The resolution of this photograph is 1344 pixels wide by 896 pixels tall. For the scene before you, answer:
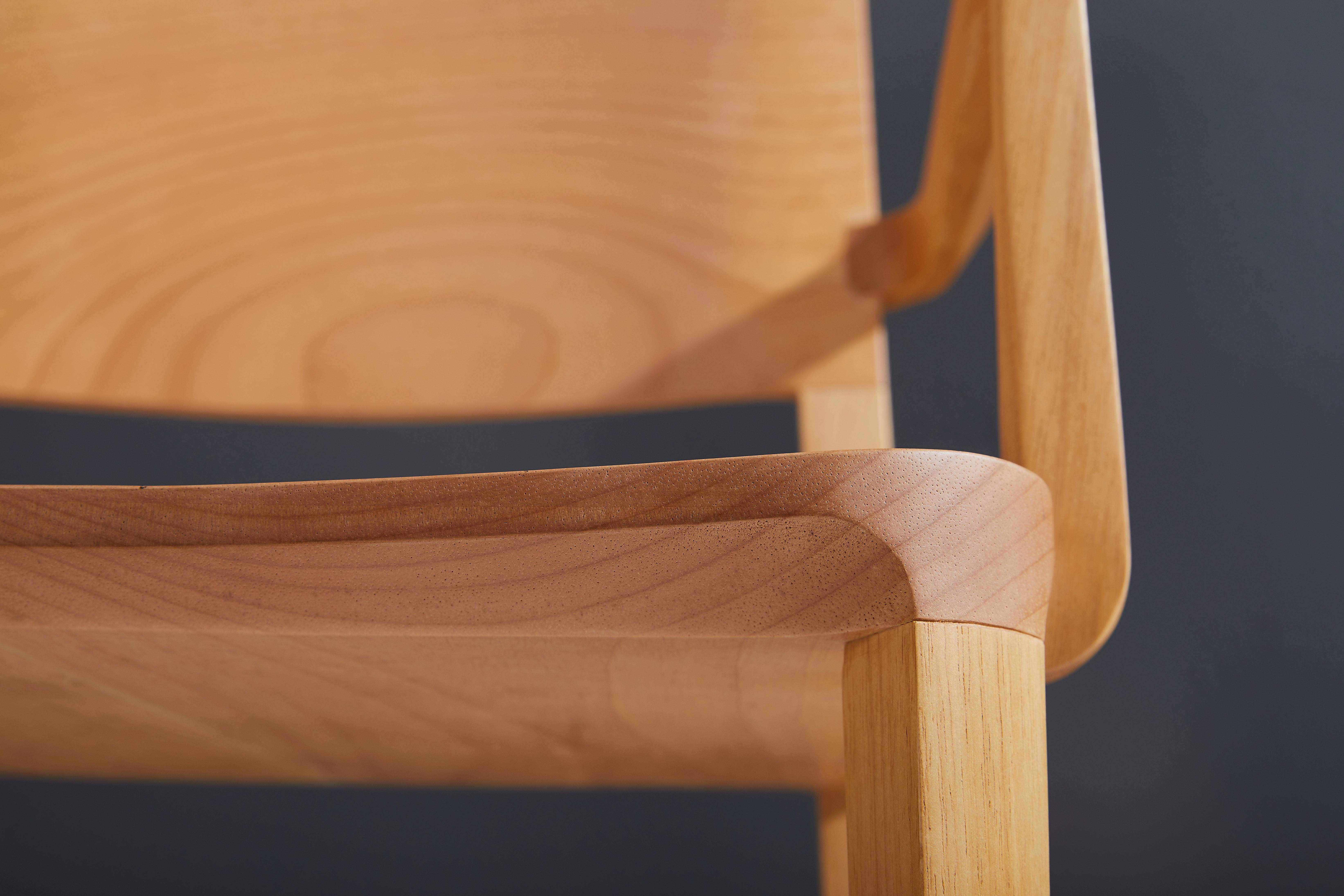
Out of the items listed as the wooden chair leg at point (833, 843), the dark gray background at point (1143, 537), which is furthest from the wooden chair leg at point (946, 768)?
the dark gray background at point (1143, 537)

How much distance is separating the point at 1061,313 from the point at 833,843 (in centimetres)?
32

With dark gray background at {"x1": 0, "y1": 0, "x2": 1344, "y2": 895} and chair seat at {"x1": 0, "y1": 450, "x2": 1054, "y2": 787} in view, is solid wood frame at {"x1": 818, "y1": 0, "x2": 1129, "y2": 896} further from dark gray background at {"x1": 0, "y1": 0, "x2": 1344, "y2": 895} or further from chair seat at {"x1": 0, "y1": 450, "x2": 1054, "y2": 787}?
dark gray background at {"x1": 0, "y1": 0, "x2": 1344, "y2": 895}

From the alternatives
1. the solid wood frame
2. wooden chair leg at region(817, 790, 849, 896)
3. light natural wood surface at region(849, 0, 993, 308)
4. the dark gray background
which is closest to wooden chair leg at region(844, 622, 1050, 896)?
the solid wood frame

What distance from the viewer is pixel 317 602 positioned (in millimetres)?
201

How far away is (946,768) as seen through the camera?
18 centimetres

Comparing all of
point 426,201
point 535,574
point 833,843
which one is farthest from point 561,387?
point 535,574

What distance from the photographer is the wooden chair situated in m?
0.19

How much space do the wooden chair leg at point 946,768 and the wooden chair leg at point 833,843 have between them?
316 mm

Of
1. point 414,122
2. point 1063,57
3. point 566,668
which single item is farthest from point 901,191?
point 566,668

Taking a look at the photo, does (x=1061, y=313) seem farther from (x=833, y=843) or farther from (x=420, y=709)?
(x=833, y=843)

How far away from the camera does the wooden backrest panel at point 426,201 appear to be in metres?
0.58

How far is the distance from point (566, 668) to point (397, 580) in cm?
5

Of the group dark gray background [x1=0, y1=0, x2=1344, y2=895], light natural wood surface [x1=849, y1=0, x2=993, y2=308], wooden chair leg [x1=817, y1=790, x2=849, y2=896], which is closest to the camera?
light natural wood surface [x1=849, y1=0, x2=993, y2=308]

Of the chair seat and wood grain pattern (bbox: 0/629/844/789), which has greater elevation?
the chair seat
